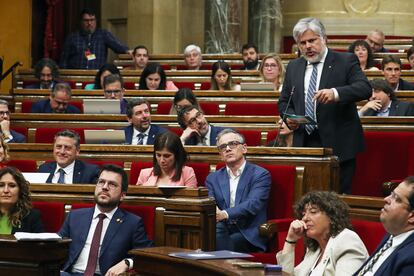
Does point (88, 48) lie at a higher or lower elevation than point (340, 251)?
higher

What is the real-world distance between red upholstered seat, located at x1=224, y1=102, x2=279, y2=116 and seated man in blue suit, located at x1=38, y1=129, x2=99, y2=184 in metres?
2.47

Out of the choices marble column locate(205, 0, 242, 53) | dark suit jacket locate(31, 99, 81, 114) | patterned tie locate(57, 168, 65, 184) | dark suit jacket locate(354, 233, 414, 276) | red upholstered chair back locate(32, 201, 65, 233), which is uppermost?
marble column locate(205, 0, 242, 53)

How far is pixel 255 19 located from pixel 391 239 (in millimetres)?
11804

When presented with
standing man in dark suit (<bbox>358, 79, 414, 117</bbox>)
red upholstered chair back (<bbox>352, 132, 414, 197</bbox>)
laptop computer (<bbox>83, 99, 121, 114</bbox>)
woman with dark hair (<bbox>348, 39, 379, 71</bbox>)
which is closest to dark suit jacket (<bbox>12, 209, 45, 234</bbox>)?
red upholstered chair back (<bbox>352, 132, 414, 197</bbox>)

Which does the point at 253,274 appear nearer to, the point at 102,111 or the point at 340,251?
the point at 340,251

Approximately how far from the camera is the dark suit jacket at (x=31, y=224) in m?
6.38

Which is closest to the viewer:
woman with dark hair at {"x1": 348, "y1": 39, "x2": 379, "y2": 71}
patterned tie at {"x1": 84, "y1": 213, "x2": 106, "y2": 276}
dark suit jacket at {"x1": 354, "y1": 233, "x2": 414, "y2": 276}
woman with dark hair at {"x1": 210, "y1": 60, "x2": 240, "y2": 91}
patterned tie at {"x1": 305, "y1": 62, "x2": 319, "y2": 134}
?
dark suit jacket at {"x1": 354, "y1": 233, "x2": 414, "y2": 276}

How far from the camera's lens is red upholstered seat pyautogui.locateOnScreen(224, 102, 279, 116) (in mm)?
9620

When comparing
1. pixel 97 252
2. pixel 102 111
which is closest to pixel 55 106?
pixel 102 111

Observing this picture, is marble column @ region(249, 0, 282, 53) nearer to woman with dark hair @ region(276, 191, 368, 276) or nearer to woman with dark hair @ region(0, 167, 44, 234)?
woman with dark hair @ region(0, 167, 44, 234)

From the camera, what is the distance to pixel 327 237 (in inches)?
208

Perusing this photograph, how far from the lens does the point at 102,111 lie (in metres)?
9.48

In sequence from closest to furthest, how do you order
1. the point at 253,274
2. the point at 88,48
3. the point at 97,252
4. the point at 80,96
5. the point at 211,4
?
the point at 253,274 < the point at 97,252 < the point at 80,96 < the point at 88,48 < the point at 211,4

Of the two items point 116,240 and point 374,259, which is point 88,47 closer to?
point 116,240
